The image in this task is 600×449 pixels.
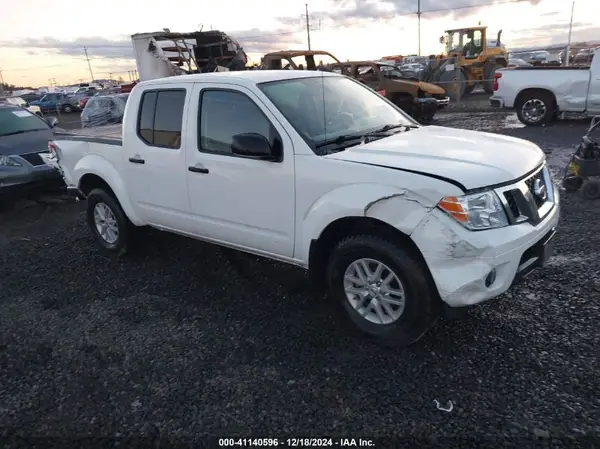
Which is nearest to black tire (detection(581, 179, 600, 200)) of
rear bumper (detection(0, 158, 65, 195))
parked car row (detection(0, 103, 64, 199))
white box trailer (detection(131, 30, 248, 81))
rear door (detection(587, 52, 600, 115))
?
rear door (detection(587, 52, 600, 115))

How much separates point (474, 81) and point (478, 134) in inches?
699

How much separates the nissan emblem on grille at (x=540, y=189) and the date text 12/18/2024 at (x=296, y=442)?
201 centimetres

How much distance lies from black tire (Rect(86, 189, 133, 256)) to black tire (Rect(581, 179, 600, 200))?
5.55 m

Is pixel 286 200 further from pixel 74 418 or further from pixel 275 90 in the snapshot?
pixel 74 418

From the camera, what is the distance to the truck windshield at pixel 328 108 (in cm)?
371

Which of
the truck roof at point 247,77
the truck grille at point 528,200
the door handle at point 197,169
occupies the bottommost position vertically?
the truck grille at point 528,200

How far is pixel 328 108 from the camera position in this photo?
400 cm

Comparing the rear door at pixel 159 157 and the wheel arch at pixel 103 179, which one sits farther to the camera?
the wheel arch at pixel 103 179

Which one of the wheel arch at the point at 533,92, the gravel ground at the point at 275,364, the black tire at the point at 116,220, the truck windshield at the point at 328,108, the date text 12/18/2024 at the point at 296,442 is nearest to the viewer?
the date text 12/18/2024 at the point at 296,442

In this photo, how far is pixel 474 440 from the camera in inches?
101

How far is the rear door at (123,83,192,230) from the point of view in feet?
14.2

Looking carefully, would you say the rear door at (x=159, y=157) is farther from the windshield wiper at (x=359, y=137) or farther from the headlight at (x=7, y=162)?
the headlight at (x=7, y=162)

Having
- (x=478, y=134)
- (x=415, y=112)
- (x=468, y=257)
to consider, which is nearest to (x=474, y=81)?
(x=415, y=112)

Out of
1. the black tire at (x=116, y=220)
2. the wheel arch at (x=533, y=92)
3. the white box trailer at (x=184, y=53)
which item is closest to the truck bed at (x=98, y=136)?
the black tire at (x=116, y=220)
